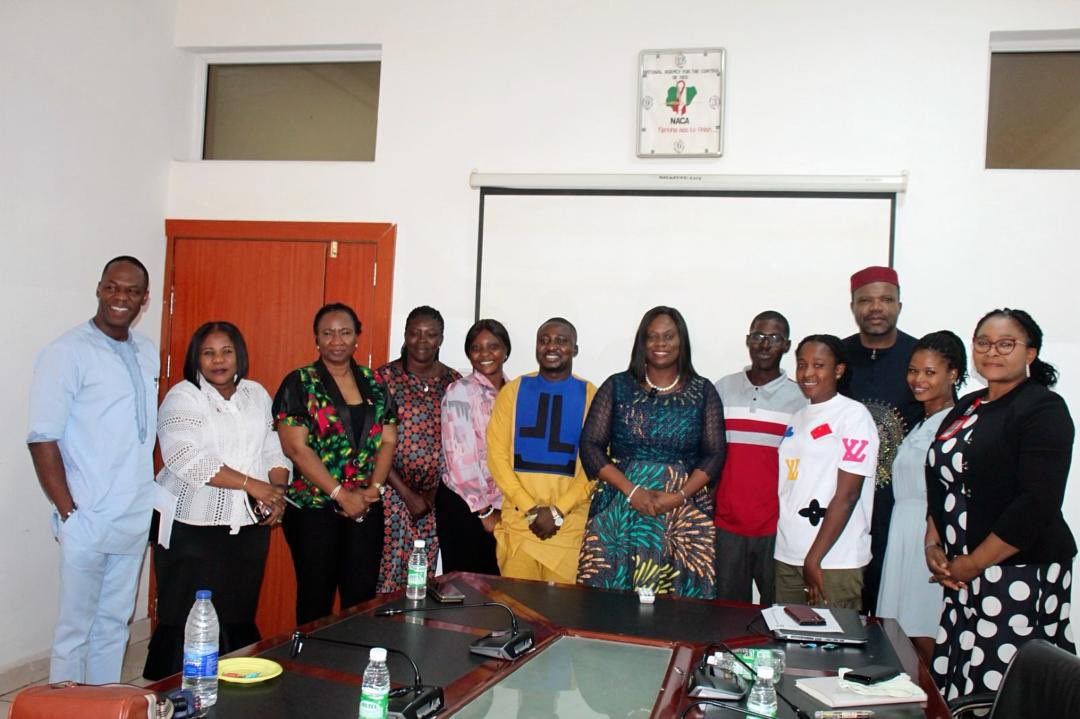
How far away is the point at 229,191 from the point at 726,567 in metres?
3.27

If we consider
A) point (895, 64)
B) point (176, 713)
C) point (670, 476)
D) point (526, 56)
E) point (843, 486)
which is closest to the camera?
point (176, 713)

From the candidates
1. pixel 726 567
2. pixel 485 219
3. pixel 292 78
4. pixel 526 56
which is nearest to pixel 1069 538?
pixel 726 567

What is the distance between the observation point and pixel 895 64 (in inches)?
158

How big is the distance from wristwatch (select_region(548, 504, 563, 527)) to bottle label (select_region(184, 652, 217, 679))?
1.88m

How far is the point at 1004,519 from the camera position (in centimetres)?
247

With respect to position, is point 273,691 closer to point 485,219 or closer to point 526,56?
point 485,219

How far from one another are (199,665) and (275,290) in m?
3.14

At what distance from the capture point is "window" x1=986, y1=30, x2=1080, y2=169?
404cm

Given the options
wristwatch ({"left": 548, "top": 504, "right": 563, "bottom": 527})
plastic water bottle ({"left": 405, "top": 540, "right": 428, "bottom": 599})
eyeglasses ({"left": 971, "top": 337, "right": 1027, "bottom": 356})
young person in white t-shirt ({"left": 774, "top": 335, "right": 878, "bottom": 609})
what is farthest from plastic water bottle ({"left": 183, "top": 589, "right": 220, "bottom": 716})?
eyeglasses ({"left": 971, "top": 337, "right": 1027, "bottom": 356})

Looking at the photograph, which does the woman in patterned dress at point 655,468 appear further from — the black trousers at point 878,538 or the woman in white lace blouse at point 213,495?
the woman in white lace blouse at point 213,495

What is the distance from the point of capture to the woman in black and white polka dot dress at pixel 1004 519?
2.45 meters

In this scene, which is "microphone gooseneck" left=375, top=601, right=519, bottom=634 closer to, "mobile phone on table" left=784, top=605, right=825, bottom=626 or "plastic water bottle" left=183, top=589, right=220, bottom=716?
"plastic water bottle" left=183, top=589, right=220, bottom=716

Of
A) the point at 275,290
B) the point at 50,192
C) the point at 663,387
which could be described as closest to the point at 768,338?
the point at 663,387

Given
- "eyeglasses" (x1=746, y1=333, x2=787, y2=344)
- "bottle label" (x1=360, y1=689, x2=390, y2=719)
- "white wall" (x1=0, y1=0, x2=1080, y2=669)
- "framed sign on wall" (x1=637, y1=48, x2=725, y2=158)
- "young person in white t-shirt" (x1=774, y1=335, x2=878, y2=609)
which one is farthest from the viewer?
"framed sign on wall" (x1=637, y1=48, x2=725, y2=158)
